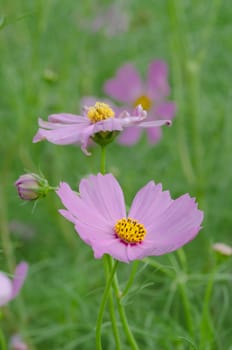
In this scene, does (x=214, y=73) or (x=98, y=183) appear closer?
(x=98, y=183)

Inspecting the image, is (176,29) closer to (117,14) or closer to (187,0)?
(187,0)

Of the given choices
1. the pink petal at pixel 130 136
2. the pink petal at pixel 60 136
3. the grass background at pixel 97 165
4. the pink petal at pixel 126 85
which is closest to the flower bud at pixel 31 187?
the pink petal at pixel 60 136

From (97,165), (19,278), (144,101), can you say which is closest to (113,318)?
(19,278)

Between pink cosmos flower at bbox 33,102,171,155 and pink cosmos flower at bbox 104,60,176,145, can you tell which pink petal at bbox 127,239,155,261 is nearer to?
pink cosmos flower at bbox 33,102,171,155

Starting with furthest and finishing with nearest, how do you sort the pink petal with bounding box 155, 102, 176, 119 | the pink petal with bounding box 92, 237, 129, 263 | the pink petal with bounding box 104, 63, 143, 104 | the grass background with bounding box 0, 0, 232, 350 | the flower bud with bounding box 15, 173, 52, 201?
the pink petal with bounding box 104, 63, 143, 104 < the pink petal with bounding box 155, 102, 176, 119 < the grass background with bounding box 0, 0, 232, 350 < the flower bud with bounding box 15, 173, 52, 201 < the pink petal with bounding box 92, 237, 129, 263

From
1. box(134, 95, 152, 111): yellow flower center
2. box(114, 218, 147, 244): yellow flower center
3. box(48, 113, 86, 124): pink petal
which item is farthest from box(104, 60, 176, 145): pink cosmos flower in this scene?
box(114, 218, 147, 244): yellow flower center

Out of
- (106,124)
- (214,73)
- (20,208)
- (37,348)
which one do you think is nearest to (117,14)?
(214,73)
